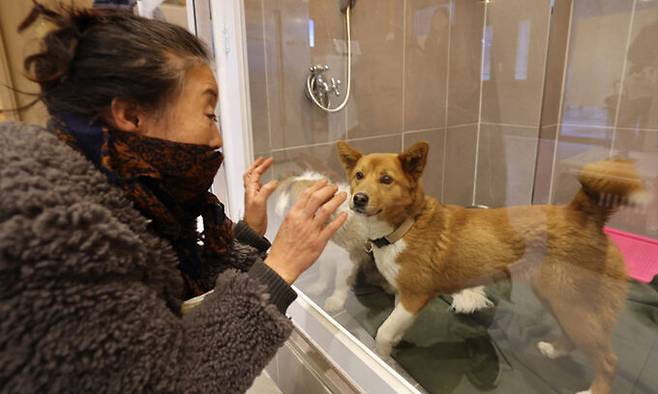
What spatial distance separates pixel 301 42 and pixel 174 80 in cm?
81

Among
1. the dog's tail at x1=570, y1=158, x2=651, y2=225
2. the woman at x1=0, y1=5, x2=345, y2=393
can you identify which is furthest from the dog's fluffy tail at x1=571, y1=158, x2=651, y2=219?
the woman at x1=0, y1=5, x2=345, y2=393

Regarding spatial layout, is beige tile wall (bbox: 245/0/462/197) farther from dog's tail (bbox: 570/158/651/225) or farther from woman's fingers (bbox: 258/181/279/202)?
dog's tail (bbox: 570/158/651/225)

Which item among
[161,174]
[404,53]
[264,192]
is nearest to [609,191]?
[264,192]

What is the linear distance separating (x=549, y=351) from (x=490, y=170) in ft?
2.69

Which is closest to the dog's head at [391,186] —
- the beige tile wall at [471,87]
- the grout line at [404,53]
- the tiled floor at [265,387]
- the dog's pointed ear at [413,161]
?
the dog's pointed ear at [413,161]

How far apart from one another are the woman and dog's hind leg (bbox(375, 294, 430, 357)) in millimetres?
431

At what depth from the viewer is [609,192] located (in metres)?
0.78

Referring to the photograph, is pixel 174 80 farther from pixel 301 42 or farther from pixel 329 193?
pixel 301 42

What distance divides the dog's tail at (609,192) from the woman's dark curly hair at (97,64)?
0.82 meters

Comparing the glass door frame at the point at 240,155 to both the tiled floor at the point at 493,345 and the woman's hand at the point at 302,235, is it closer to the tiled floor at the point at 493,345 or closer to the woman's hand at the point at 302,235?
the tiled floor at the point at 493,345

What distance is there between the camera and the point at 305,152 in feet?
4.62

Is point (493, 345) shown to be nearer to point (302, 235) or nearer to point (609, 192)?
point (609, 192)

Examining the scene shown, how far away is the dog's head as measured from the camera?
0.93 m

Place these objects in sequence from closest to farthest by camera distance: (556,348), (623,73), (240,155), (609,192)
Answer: (609,192) → (556,348) → (623,73) → (240,155)
